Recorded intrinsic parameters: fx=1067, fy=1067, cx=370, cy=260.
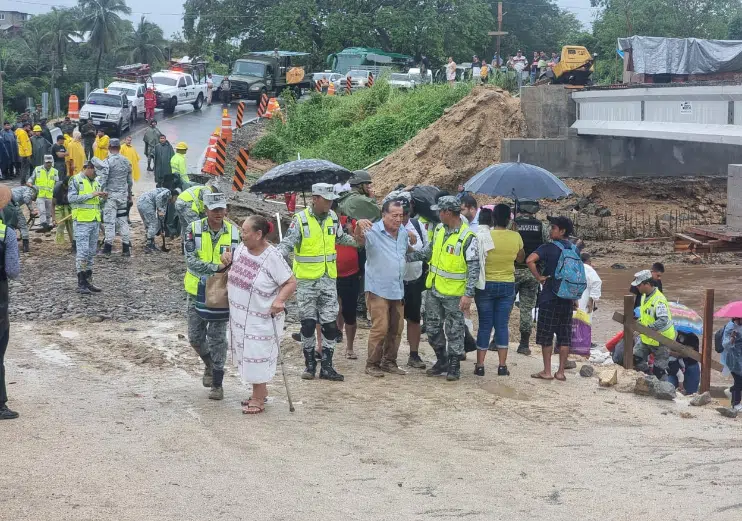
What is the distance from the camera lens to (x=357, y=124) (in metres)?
33.7

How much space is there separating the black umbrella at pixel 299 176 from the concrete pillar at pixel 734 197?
13861mm

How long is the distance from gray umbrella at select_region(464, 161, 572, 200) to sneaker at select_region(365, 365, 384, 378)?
101 inches

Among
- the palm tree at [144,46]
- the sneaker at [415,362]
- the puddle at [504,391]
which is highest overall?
the palm tree at [144,46]

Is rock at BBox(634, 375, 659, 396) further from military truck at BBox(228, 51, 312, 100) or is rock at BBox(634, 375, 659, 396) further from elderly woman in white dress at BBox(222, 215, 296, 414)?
military truck at BBox(228, 51, 312, 100)

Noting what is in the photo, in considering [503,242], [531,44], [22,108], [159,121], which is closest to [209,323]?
[503,242]

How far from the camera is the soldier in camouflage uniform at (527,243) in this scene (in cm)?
1102

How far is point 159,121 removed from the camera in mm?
41375

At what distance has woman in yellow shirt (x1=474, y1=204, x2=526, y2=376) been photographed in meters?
10.1

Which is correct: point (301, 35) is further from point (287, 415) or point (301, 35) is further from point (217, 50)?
point (287, 415)

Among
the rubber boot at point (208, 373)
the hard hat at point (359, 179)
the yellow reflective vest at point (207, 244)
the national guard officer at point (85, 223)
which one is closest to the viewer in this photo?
the yellow reflective vest at point (207, 244)

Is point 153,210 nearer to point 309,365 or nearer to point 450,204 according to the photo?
point 309,365

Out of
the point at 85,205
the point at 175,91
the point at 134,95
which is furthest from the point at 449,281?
the point at 175,91

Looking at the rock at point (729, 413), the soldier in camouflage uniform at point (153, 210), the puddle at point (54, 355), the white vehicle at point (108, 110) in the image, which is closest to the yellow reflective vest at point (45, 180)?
the soldier in camouflage uniform at point (153, 210)

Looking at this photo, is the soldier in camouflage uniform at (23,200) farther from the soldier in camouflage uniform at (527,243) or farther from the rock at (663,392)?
the rock at (663,392)
